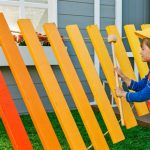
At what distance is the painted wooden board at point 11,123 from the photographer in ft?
8.73

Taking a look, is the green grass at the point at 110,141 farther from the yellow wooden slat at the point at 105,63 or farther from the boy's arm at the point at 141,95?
the boy's arm at the point at 141,95

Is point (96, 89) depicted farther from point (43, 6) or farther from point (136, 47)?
point (43, 6)

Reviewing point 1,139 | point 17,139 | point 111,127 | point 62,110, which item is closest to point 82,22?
point 1,139

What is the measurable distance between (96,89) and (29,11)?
9.72 feet

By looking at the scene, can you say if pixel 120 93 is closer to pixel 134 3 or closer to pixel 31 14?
pixel 31 14

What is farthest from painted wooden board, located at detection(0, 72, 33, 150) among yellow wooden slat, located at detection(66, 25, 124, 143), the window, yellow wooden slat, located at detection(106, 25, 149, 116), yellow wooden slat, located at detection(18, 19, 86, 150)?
the window

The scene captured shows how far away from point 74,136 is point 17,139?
0.54 m

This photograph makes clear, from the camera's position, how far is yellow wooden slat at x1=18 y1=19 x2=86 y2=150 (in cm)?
307

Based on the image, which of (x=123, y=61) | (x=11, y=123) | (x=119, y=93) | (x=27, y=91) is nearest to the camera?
(x=11, y=123)

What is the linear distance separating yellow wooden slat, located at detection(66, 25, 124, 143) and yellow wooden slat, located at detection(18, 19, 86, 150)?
0.48 metres

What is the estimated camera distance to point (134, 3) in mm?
7285

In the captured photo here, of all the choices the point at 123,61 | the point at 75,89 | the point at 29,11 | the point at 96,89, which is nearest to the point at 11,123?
the point at 75,89

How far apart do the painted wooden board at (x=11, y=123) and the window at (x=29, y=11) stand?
3474 millimetres

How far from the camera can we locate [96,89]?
360 centimetres
